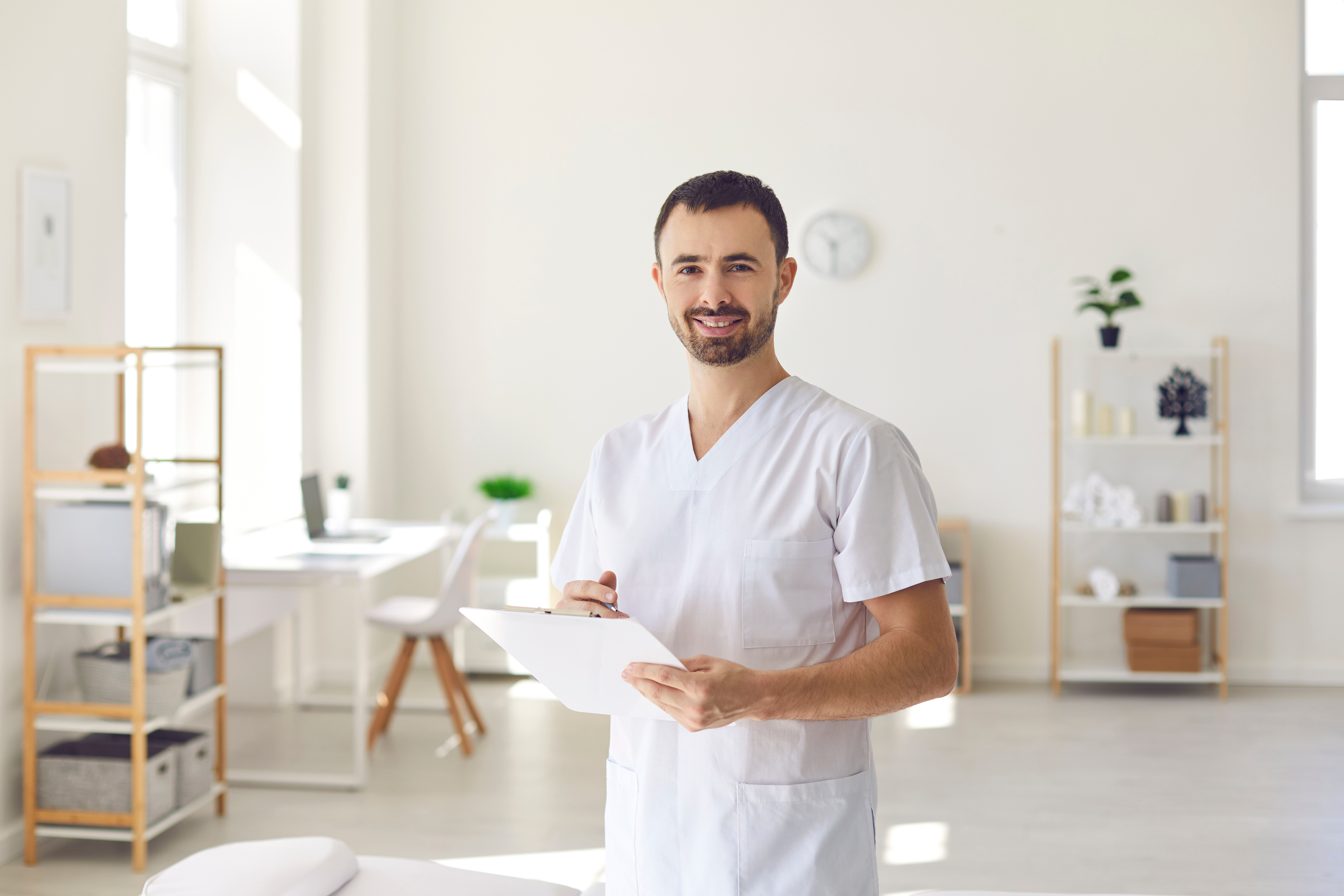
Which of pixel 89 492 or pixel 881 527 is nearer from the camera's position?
pixel 881 527

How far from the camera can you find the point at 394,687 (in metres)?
4.35

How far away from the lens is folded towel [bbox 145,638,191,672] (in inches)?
130

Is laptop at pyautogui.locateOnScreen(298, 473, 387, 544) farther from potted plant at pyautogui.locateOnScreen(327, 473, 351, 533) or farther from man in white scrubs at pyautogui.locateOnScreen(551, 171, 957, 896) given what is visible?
man in white scrubs at pyautogui.locateOnScreen(551, 171, 957, 896)

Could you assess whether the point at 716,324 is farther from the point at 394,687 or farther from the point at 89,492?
the point at 394,687

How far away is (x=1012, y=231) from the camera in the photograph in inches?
208

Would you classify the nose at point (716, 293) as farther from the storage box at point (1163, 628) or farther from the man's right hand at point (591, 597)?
the storage box at point (1163, 628)

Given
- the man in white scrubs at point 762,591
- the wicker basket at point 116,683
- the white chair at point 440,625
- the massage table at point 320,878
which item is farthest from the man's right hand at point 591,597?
the white chair at point 440,625

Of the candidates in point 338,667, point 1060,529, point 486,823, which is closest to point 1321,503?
point 1060,529

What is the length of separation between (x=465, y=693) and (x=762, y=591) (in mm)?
3225

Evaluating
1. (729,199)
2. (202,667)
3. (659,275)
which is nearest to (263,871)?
(659,275)

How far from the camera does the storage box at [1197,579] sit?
497cm

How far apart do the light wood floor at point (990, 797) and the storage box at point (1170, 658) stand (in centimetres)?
13

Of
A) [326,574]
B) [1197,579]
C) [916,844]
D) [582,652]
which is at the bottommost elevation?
[916,844]

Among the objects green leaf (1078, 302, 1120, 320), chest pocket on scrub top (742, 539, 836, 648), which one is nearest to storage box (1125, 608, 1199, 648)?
green leaf (1078, 302, 1120, 320)
